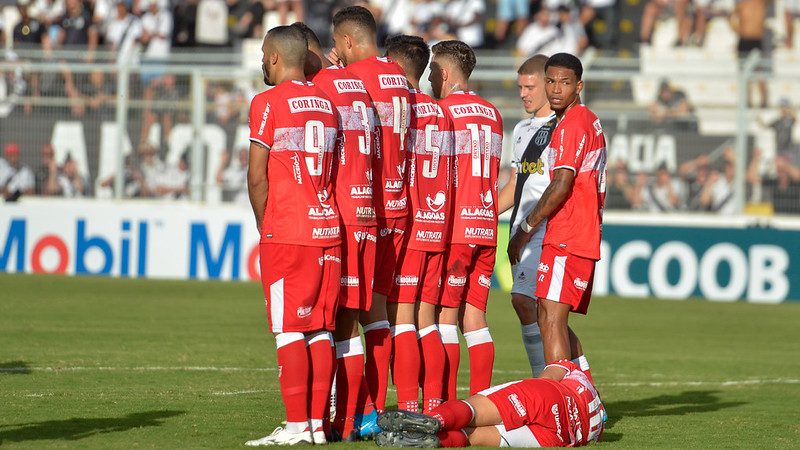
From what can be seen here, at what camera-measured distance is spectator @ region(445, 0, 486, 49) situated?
2680 centimetres

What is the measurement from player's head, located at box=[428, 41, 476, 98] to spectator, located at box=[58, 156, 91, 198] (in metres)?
13.3

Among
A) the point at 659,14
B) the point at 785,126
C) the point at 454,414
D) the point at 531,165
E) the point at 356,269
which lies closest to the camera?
the point at 454,414

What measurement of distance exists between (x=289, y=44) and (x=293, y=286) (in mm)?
1455

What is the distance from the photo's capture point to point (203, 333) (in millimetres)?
15117

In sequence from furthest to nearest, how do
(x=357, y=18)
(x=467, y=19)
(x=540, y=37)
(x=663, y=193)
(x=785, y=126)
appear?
(x=467, y=19) < (x=540, y=37) < (x=785, y=126) < (x=663, y=193) < (x=357, y=18)

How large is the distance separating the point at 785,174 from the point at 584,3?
6.91 metres

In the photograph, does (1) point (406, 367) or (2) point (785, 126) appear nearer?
(1) point (406, 367)

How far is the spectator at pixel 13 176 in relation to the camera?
22.3 metres

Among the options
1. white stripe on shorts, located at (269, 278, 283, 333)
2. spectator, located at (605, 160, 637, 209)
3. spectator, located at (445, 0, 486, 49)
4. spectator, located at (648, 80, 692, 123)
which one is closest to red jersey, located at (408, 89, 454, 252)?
white stripe on shorts, located at (269, 278, 283, 333)

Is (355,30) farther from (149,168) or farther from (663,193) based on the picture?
(149,168)

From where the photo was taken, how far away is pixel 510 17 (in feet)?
90.4

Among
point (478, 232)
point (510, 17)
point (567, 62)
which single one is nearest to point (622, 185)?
point (510, 17)

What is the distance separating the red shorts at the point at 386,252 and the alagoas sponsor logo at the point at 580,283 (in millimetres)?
1243

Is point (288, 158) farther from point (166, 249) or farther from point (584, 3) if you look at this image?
point (584, 3)
